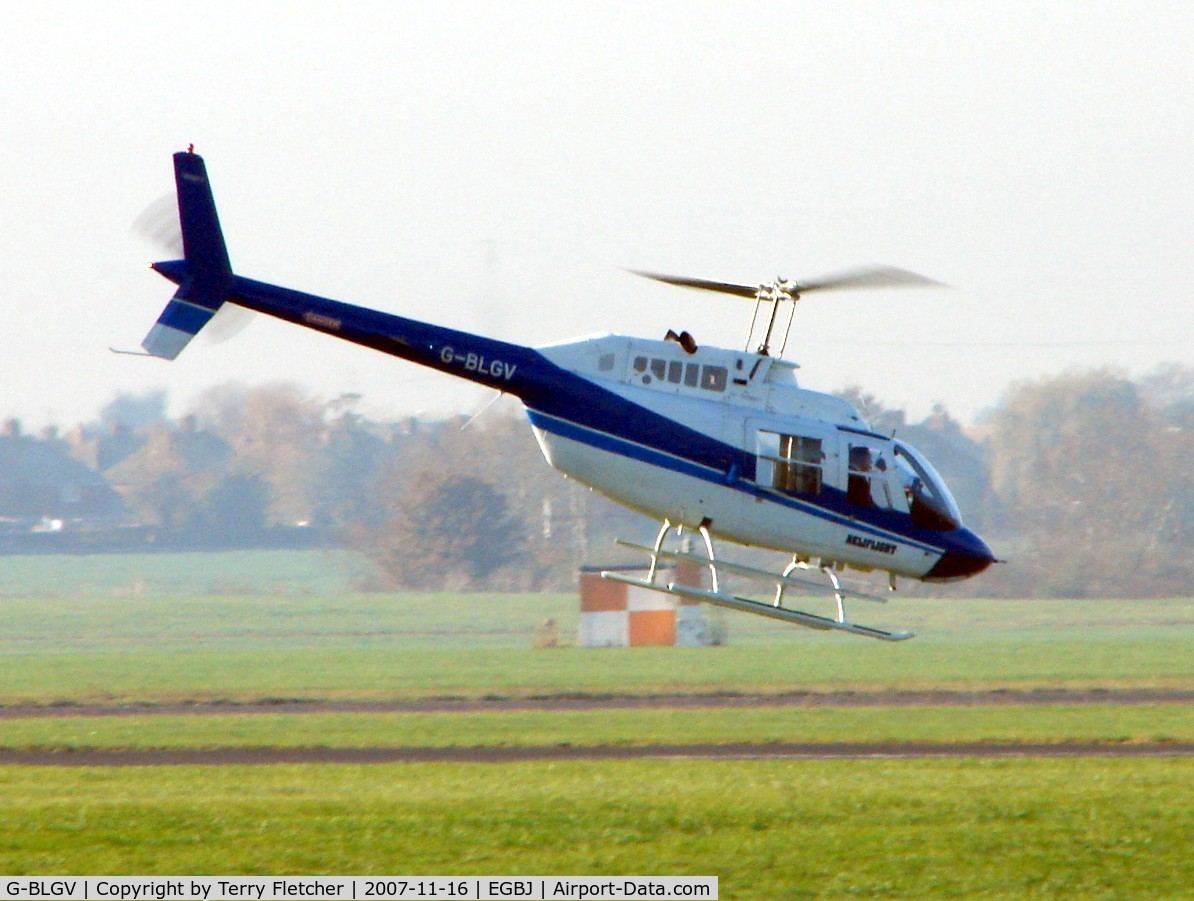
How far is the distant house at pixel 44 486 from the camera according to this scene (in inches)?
4279

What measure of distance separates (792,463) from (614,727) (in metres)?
11.1

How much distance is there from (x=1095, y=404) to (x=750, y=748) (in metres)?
59.9

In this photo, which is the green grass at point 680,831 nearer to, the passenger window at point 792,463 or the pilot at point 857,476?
the pilot at point 857,476

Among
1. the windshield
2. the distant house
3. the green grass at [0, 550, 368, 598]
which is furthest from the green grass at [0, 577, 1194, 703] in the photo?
the distant house

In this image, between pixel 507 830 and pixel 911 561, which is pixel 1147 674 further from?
pixel 507 830

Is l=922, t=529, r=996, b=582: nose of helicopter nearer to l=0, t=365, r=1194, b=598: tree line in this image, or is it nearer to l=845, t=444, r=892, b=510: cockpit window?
l=845, t=444, r=892, b=510: cockpit window

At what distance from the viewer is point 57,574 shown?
86.2 metres

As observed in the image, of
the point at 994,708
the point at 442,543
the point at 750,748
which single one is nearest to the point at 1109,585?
the point at 442,543

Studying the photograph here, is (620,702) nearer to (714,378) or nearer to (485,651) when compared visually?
(485,651)

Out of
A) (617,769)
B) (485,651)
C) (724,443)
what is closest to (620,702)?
(617,769)

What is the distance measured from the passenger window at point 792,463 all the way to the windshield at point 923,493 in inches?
41.2

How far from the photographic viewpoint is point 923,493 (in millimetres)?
19156

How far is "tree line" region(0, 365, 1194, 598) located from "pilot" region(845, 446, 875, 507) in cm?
5152

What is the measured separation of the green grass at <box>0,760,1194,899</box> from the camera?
12977 millimetres
